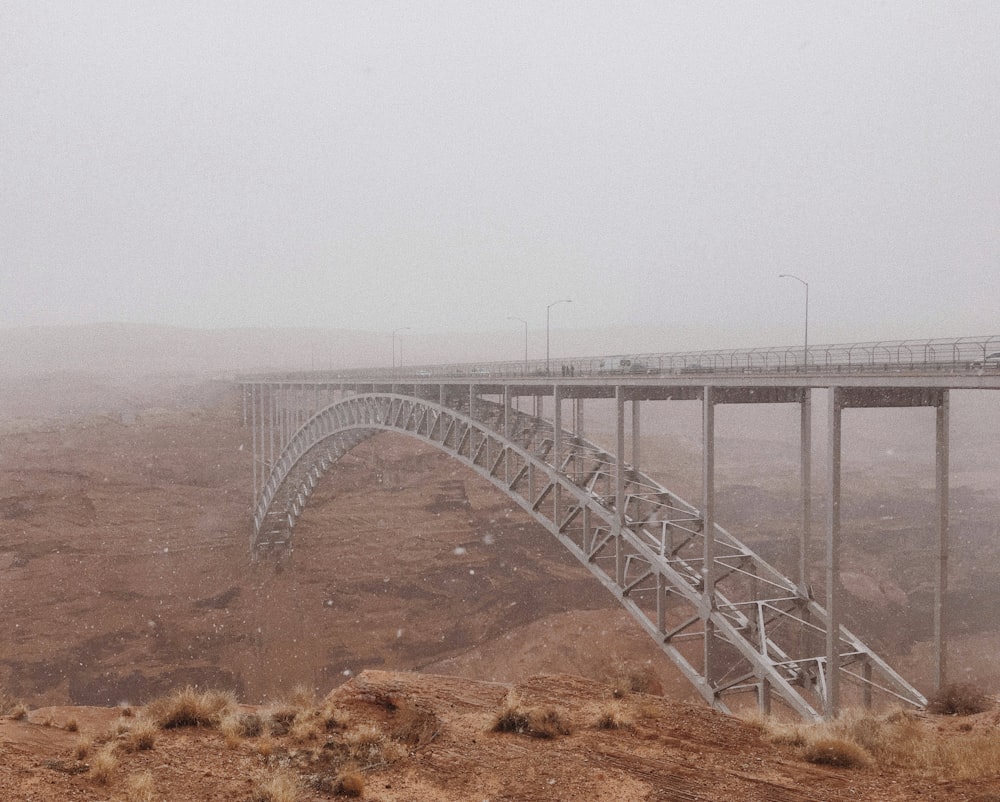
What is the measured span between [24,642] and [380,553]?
1913 centimetres

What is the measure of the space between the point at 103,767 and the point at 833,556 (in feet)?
37.5

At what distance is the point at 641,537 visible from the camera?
19.4m

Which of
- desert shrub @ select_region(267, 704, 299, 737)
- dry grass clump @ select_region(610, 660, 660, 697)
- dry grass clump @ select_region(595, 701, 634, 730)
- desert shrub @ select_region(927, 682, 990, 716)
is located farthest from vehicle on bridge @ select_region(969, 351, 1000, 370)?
desert shrub @ select_region(267, 704, 299, 737)

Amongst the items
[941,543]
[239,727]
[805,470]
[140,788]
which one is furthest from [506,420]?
[140,788]

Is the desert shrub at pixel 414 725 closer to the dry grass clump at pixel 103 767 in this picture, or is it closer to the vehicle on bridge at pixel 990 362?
the dry grass clump at pixel 103 767

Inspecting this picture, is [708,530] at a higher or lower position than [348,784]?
higher

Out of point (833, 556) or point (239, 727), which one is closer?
point (239, 727)

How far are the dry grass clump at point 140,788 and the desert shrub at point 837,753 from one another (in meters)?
8.18

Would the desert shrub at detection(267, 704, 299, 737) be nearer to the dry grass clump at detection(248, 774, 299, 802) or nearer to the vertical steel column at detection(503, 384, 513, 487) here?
the dry grass clump at detection(248, 774, 299, 802)

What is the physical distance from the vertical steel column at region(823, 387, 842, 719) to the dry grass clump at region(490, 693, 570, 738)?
506 centimetres

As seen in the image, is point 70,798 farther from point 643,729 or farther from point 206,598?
point 206,598

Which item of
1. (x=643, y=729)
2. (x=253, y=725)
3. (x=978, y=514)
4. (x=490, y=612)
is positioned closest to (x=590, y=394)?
(x=643, y=729)

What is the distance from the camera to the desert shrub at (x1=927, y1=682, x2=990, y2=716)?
12.0 metres

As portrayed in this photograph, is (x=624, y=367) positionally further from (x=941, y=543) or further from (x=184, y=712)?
(x=184, y=712)
